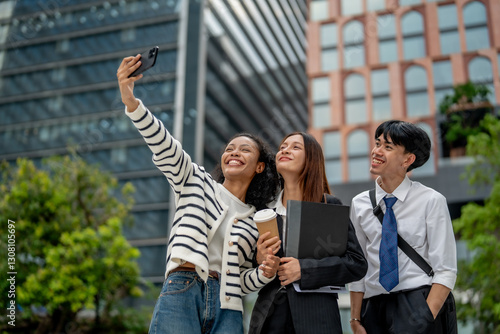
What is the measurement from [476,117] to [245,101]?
27691 mm

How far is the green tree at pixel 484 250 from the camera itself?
1161 centimetres

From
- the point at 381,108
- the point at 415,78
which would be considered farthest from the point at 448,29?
the point at 381,108

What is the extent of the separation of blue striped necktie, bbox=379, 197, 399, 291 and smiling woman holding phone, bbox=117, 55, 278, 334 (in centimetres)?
65

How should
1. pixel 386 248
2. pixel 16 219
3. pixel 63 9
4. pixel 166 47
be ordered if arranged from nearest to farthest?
pixel 386 248, pixel 16 219, pixel 166 47, pixel 63 9

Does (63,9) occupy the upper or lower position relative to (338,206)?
upper

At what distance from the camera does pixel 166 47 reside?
133 ft

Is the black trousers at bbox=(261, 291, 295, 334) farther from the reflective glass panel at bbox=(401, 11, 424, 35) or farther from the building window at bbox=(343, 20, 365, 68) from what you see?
the reflective glass panel at bbox=(401, 11, 424, 35)

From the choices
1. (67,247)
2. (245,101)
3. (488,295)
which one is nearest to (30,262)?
(67,247)

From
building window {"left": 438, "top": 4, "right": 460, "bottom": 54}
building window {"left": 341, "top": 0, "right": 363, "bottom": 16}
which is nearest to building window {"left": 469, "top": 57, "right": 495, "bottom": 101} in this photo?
building window {"left": 438, "top": 4, "right": 460, "bottom": 54}

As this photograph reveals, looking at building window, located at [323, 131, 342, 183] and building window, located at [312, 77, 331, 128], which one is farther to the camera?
building window, located at [312, 77, 331, 128]

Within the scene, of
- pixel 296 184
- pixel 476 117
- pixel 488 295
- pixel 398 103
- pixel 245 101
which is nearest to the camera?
pixel 296 184

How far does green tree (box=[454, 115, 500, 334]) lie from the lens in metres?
11.6

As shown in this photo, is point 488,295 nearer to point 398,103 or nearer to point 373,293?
point 373,293

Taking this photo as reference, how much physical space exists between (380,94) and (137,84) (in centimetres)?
1759
